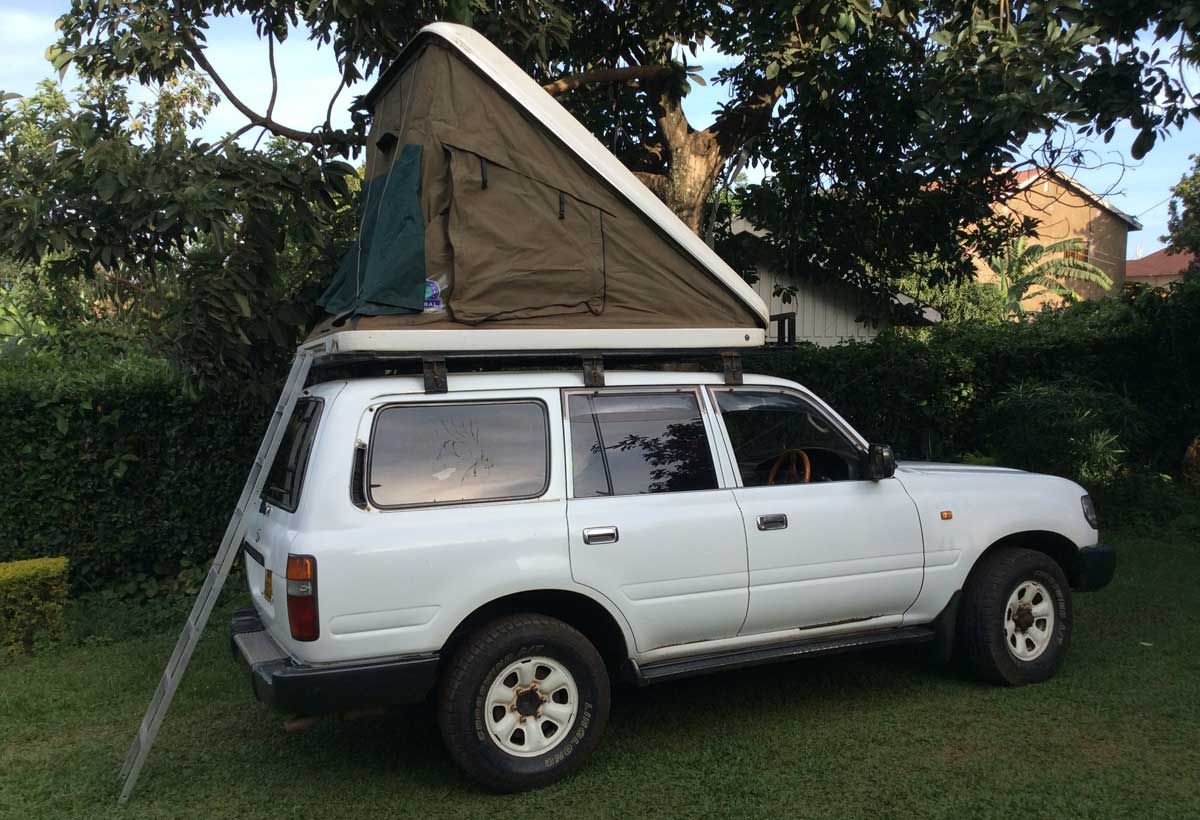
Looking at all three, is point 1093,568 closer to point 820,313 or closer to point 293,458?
point 293,458

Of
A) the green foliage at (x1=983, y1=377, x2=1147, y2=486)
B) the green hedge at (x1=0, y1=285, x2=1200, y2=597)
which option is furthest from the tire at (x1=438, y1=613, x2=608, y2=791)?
the green foliage at (x1=983, y1=377, x2=1147, y2=486)

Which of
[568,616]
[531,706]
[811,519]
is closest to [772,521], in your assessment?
[811,519]

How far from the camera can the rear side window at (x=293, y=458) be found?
456 cm

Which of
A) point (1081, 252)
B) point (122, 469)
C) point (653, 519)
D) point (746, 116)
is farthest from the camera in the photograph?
point (1081, 252)

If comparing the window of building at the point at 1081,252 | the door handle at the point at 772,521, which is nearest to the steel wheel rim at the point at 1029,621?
the door handle at the point at 772,521

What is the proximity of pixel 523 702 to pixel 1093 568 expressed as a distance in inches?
139

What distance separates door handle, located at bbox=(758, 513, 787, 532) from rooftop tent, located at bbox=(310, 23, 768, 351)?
39.1 inches

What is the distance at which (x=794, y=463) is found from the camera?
5434 millimetres

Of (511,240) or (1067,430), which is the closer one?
(511,240)

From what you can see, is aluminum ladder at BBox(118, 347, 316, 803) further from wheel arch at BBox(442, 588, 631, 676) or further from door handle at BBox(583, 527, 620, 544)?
door handle at BBox(583, 527, 620, 544)

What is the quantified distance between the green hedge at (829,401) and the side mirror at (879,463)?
88cm

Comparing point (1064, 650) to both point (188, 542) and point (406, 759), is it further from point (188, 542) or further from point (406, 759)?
point (188, 542)

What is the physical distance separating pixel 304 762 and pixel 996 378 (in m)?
9.02

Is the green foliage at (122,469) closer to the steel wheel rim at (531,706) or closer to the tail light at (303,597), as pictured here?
the tail light at (303,597)
